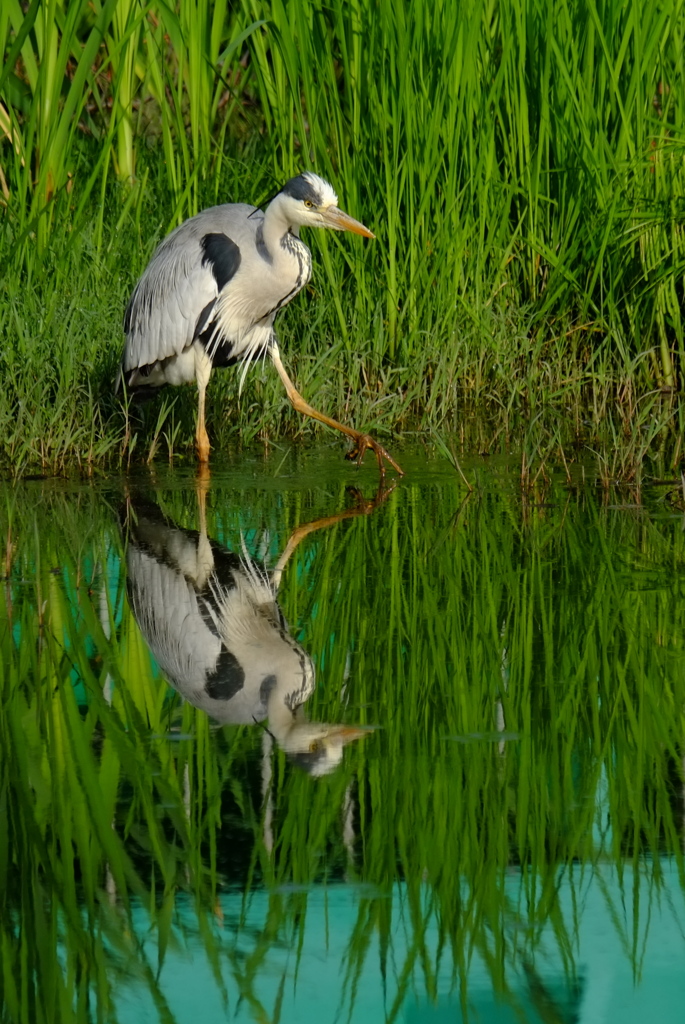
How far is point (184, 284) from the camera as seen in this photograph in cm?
584

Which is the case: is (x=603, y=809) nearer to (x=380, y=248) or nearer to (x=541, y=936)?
(x=541, y=936)

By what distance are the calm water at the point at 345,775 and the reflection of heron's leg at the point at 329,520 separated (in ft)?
0.08

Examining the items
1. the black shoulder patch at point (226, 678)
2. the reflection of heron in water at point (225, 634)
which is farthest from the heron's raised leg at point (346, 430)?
the black shoulder patch at point (226, 678)

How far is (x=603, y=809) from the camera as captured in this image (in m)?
2.53

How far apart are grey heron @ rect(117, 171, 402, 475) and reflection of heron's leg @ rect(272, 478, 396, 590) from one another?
0.44 metres

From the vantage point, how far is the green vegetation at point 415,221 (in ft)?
18.9

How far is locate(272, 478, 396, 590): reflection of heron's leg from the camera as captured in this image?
13.7 ft

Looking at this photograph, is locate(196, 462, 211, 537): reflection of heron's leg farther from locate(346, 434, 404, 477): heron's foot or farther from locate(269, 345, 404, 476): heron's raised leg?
locate(346, 434, 404, 477): heron's foot

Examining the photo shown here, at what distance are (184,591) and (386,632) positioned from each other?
672 millimetres

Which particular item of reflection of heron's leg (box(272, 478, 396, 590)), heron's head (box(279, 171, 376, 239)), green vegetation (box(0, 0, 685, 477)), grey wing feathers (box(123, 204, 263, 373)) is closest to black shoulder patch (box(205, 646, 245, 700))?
reflection of heron's leg (box(272, 478, 396, 590))

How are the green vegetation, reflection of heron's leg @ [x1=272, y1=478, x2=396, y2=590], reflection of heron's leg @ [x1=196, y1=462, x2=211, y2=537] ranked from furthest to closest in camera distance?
the green vegetation < reflection of heron's leg @ [x1=196, y1=462, x2=211, y2=537] < reflection of heron's leg @ [x1=272, y1=478, x2=396, y2=590]

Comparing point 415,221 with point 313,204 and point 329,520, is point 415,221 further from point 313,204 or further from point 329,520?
point 329,520

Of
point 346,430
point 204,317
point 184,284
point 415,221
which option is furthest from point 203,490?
point 415,221

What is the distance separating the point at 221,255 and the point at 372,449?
38.7 inches
